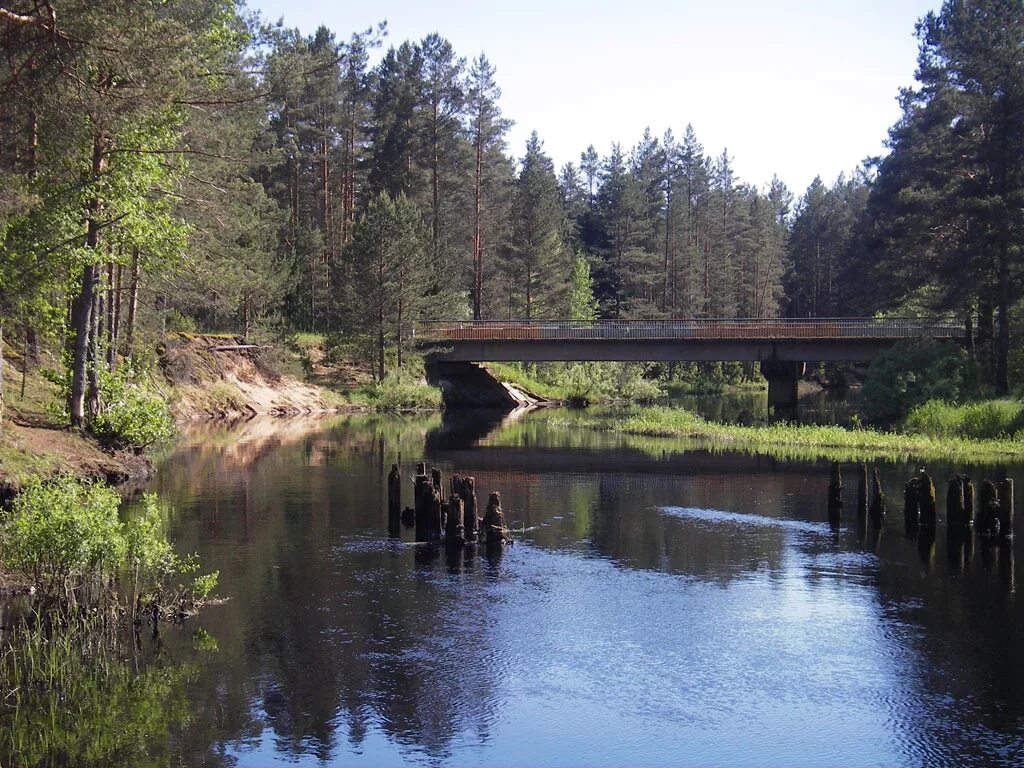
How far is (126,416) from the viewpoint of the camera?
31.3 metres

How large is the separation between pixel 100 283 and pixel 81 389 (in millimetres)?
3000

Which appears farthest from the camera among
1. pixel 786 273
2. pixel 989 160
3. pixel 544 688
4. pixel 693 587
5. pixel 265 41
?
pixel 786 273

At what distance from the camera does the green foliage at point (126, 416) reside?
31.1 metres

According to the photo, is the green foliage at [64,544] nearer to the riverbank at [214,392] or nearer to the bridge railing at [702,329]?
the riverbank at [214,392]

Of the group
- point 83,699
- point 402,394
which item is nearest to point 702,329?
point 402,394

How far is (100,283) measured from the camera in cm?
3066

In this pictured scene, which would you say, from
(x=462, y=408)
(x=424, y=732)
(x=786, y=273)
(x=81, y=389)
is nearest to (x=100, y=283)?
(x=81, y=389)

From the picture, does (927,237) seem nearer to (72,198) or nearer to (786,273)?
(72,198)

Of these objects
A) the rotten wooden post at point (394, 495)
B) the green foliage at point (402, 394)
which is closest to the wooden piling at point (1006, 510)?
the rotten wooden post at point (394, 495)

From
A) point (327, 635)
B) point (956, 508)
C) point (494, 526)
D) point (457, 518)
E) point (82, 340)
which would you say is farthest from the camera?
point (82, 340)

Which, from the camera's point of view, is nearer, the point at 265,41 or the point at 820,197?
the point at 265,41

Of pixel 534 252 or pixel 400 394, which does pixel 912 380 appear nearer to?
pixel 400 394

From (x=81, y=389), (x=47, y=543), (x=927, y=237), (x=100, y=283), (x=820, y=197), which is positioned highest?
(x=820, y=197)

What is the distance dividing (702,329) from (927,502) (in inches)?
1572
